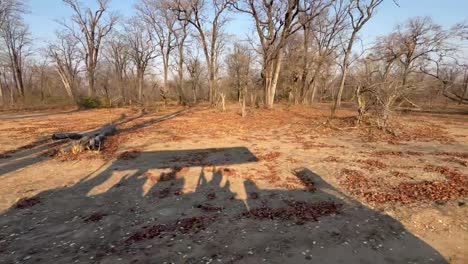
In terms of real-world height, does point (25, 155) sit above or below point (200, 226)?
above

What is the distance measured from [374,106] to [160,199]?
1216 cm

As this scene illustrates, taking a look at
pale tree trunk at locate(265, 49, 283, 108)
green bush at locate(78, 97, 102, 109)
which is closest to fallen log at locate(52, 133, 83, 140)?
pale tree trunk at locate(265, 49, 283, 108)

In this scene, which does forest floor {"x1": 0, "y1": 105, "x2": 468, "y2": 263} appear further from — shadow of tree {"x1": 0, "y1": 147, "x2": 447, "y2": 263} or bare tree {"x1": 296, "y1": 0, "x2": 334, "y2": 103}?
bare tree {"x1": 296, "y1": 0, "x2": 334, "y2": 103}

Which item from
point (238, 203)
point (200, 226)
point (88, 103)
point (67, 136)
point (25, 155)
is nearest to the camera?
point (200, 226)

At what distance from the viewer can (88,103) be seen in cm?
3409

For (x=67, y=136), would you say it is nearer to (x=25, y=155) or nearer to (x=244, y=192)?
(x=25, y=155)

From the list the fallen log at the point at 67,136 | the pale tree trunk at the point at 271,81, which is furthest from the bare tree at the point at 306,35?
the fallen log at the point at 67,136

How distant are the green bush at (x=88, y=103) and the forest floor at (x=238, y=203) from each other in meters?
22.9

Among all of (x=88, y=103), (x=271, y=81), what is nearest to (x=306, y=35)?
(x=271, y=81)

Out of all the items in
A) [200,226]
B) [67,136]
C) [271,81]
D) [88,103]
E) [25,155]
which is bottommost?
[200,226]

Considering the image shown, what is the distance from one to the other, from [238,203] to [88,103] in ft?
104

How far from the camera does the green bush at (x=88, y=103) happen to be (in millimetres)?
33906

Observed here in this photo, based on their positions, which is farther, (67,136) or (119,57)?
(119,57)

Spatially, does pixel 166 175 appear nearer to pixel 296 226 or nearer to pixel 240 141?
pixel 296 226
